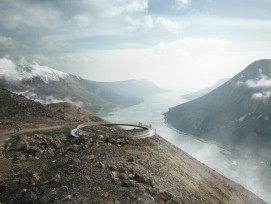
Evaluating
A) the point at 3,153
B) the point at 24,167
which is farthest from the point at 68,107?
the point at 24,167

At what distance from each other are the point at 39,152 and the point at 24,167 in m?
6.34

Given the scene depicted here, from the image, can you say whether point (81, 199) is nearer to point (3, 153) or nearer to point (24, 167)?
point (24, 167)

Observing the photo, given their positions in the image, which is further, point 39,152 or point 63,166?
point 39,152

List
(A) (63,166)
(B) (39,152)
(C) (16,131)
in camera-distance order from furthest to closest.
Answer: (C) (16,131), (B) (39,152), (A) (63,166)

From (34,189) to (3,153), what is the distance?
2241 centimetres

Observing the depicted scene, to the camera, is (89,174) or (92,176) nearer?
(92,176)

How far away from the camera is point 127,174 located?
3903cm

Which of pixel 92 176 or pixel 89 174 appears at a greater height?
pixel 89 174

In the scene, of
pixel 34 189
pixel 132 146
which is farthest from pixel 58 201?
pixel 132 146

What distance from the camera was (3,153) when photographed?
55156 mm

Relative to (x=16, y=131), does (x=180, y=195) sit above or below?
below

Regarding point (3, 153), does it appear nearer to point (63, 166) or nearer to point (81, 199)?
point (63, 166)

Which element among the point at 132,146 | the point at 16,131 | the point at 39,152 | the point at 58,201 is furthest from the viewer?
the point at 16,131

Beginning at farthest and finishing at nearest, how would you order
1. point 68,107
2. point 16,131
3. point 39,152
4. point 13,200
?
1. point 68,107
2. point 16,131
3. point 39,152
4. point 13,200
